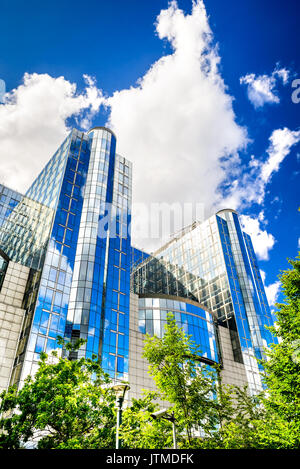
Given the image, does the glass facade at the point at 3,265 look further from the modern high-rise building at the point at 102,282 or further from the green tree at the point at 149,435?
Result: the green tree at the point at 149,435

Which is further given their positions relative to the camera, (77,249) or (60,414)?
(77,249)

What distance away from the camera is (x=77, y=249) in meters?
54.7

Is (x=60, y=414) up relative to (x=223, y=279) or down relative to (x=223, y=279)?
down

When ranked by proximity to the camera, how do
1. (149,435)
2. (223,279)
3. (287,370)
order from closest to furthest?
(149,435) → (287,370) → (223,279)

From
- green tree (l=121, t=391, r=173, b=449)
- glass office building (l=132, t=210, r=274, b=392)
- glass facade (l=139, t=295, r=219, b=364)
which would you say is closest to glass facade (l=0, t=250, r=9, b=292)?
glass facade (l=139, t=295, r=219, b=364)

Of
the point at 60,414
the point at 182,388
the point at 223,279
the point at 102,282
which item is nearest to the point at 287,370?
the point at 182,388

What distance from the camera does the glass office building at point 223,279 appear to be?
70500mm

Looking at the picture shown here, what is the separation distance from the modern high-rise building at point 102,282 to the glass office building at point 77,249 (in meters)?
0.17

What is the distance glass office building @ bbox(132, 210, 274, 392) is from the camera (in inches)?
2776

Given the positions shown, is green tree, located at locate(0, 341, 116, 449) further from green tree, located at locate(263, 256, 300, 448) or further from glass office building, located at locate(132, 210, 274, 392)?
glass office building, located at locate(132, 210, 274, 392)

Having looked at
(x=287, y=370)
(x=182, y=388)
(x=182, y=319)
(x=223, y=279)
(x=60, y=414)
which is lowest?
(x=60, y=414)

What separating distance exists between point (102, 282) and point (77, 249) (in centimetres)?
694

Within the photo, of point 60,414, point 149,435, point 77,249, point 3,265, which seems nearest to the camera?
point 149,435

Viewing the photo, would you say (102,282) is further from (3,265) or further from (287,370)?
(287,370)
